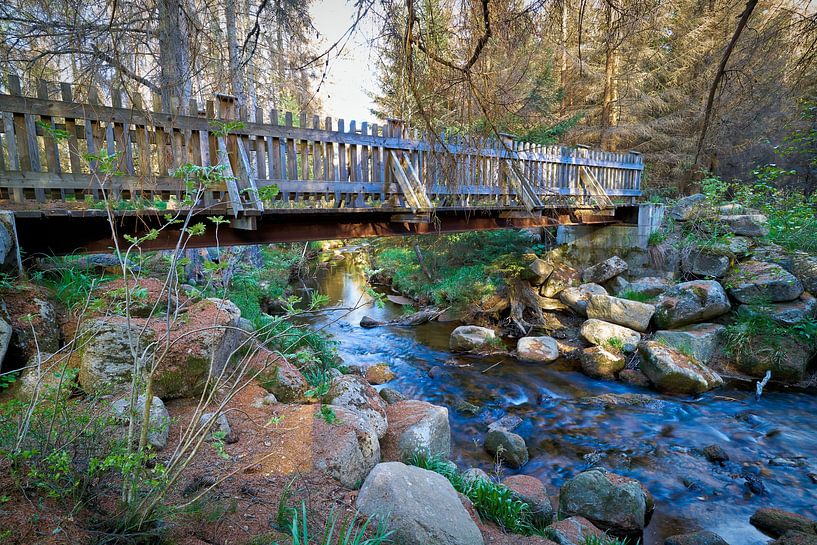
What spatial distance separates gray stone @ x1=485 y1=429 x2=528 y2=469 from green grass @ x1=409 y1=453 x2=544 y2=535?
4.74 feet

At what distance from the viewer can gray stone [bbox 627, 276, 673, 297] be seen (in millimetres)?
9398

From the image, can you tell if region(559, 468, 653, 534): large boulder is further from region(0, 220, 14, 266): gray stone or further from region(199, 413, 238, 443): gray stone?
region(0, 220, 14, 266): gray stone

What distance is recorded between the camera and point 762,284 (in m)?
7.99

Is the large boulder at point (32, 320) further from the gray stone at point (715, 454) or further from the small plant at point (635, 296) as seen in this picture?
the small plant at point (635, 296)

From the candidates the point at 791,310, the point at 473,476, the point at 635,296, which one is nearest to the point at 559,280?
the point at 635,296

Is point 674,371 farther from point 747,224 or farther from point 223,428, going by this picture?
point 223,428

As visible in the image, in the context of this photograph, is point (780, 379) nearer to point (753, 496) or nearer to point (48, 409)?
point (753, 496)

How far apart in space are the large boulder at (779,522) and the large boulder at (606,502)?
3.28ft

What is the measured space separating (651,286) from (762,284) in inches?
78.2

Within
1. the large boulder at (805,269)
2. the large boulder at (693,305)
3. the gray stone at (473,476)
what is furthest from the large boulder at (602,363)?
the gray stone at (473,476)

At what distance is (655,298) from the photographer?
365 inches

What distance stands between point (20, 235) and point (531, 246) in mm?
11082

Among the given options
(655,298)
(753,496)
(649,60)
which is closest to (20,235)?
(753,496)

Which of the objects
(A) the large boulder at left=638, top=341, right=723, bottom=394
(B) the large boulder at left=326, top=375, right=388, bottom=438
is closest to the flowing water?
(A) the large boulder at left=638, top=341, right=723, bottom=394
